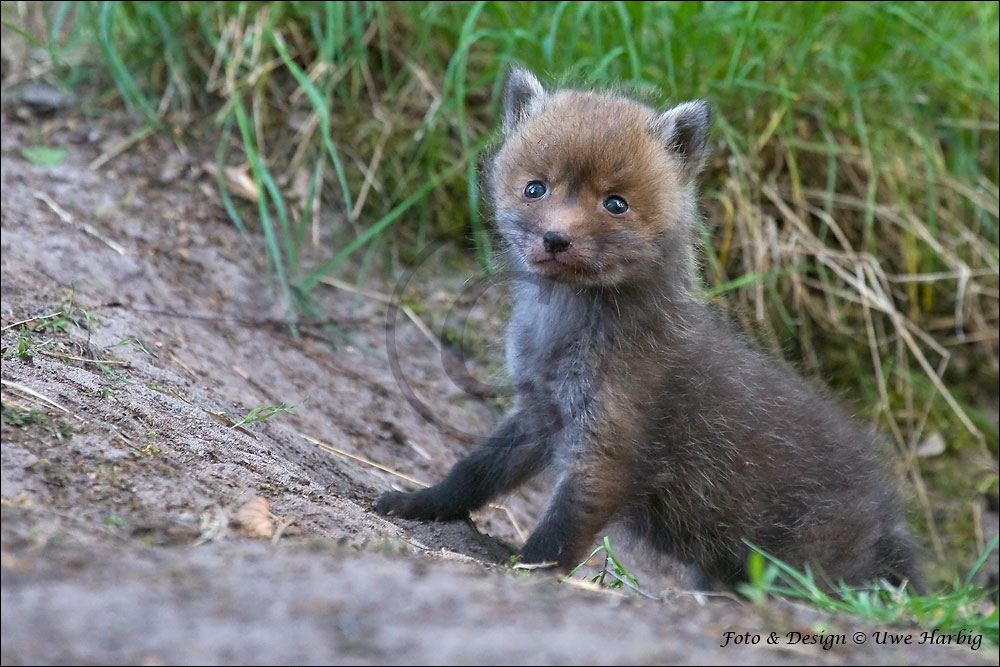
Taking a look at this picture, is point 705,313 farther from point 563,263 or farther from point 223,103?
point 223,103

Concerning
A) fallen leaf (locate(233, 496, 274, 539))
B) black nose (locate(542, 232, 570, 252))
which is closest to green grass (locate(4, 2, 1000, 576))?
black nose (locate(542, 232, 570, 252))

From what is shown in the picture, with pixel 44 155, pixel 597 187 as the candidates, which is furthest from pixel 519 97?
pixel 44 155

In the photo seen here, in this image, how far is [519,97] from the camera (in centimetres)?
444

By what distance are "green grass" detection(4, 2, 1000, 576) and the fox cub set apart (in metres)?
1.66

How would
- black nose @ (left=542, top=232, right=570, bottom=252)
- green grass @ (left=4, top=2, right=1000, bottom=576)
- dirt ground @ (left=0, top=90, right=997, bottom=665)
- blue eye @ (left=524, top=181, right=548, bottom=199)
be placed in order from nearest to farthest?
dirt ground @ (left=0, top=90, right=997, bottom=665)
black nose @ (left=542, top=232, right=570, bottom=252)
blue eye @ (left=524, top=181, right=548, bottom=199)
green grass @ (left=4, top=2, right=1000, bottom=576)

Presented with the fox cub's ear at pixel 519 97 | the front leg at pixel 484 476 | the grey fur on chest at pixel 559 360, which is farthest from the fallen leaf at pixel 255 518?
the fox cub's ear at pixel 519 97

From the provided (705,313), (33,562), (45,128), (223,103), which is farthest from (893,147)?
(33,562)

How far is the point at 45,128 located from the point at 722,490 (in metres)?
4.41

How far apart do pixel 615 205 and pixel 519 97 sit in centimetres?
86

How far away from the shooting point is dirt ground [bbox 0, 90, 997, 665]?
2105mm

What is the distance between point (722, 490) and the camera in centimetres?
420

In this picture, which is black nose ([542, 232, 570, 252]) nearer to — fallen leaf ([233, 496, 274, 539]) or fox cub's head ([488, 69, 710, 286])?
fox cub's head ([488, 69, 710, 286])

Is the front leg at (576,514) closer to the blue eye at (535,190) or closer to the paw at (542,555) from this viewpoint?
the paw at (542,555)

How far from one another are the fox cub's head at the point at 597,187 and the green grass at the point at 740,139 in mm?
1751
